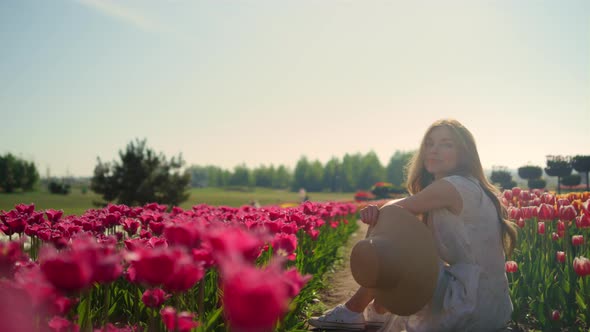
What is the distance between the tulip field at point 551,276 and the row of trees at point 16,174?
46211mm

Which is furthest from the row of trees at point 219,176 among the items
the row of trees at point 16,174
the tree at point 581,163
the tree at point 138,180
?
the row of trees at point 16,174

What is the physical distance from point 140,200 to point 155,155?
2.63 metres

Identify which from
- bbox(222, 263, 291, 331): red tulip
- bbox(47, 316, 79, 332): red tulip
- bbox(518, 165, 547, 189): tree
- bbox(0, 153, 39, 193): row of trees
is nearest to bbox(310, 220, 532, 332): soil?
bbox(47, 316, 79, 332): red tulip

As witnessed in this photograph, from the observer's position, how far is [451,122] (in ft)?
14.4

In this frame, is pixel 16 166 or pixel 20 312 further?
pixel 16 166

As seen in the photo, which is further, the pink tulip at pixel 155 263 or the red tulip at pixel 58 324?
the red tulip at pixel 58 324

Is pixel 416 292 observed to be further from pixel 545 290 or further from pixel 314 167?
pixel 314 167

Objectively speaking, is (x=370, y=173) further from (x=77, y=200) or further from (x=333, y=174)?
(x=77, y=200)

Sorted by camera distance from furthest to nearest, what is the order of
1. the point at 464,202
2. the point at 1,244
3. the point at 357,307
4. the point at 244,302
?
the point at 357,307 → the point at 464,202 → the point at 1,244 → the point at 244,302

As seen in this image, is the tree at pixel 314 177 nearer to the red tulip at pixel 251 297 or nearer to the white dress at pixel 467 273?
the white dress at pixel 467 273

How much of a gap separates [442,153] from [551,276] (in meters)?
1.80

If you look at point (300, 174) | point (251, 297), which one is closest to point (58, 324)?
point (251, 297)

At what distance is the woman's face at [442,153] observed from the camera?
4.34 m

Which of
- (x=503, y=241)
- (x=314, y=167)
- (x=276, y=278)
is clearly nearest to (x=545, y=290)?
(x=503, y=241)
